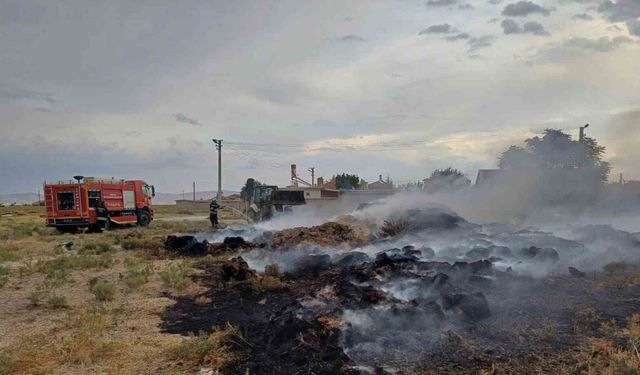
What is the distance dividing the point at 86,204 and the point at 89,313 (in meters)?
19.2

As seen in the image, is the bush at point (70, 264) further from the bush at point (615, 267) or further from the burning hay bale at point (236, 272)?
the bush at point (615, 267)

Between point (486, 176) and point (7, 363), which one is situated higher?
point (486, 176)

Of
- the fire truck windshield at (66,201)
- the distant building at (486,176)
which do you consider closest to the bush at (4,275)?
the fire truck windshield at (66,201)

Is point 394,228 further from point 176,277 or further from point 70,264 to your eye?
point 70,264

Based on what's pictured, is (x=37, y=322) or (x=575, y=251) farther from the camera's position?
(x=575, y=251)

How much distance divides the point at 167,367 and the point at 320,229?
39.4 ft

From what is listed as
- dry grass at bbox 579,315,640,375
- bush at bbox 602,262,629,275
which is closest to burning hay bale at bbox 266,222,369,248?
bush at bbox 602,262,629,275

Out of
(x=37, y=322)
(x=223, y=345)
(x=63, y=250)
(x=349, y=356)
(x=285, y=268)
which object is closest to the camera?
(x=349, y=356)

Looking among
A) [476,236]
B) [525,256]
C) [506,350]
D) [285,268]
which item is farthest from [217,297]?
[476,236]

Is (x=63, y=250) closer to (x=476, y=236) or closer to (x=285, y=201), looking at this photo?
(x=285, y=201)

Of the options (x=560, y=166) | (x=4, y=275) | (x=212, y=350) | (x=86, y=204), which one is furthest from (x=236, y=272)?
(x=560, y=166)

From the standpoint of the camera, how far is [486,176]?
3011cm

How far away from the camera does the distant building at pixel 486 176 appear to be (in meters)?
28.8

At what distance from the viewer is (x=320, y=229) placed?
57.8 feet
